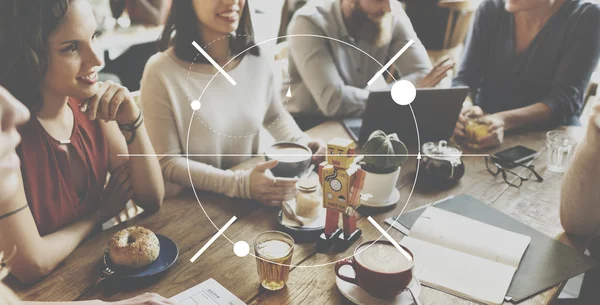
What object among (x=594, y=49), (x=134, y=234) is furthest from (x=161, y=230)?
(x=594, y=49)

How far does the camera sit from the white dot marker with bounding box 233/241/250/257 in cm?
96

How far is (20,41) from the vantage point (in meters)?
0.74

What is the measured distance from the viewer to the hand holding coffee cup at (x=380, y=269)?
0.80m

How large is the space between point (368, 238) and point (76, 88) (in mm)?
678

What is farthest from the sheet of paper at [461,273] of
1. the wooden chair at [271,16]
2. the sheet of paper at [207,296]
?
the wooden chair at [271,16]

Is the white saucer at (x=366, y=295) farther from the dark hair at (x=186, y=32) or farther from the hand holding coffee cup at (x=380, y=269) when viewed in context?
the dark hair at (x=186, y=32)

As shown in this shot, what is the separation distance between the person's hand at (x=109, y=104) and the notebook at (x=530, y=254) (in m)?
0.66

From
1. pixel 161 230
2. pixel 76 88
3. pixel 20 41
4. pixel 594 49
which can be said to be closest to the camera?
pixel 20 41

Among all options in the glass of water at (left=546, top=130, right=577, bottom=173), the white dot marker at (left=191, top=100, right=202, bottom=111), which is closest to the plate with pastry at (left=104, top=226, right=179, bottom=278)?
the white dot marker at (left=191, top=100, right=202, bottom=111)

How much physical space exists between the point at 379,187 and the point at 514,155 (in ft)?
1.92

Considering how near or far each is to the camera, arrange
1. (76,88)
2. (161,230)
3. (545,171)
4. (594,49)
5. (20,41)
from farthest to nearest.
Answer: (594,49)
(545,171)
(161,230)
(76,88)
(20,41)

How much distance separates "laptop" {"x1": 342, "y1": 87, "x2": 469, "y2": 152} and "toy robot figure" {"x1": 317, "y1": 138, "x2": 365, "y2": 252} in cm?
44

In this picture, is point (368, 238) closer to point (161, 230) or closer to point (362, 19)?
point (161, 230)

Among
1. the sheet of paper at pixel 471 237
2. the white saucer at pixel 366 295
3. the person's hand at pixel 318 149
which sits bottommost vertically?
the sheet of paper at pixel 471 237
